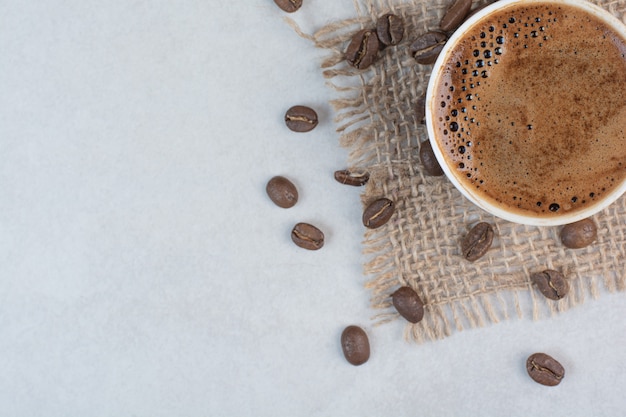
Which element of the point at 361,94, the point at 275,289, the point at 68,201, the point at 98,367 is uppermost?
the point at 361,94

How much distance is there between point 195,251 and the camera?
1.40 metres

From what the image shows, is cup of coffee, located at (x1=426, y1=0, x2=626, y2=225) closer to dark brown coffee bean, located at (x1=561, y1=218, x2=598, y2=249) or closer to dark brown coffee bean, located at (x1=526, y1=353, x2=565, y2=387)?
dark brown coffee bean, located at (x1=561, y1=218, x2=598, y2=249)

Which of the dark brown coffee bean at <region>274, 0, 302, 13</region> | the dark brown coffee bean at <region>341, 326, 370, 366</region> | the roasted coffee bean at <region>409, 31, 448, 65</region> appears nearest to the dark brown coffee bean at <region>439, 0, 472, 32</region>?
the roasted coffee bean at <region>409, 31, 448, 65</region>

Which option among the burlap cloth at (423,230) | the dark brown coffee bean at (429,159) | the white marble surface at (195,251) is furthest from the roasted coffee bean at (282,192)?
the dark brown coffee bean at (429,159)

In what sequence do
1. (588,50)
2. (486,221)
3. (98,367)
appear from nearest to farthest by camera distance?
(588,50), (486,221), (98,367)

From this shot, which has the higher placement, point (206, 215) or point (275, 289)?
point (206, 215)

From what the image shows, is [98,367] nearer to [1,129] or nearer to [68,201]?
[68,201]

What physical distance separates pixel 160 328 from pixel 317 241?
403mm

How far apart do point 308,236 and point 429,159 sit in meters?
0.30

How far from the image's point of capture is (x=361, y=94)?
134 cm

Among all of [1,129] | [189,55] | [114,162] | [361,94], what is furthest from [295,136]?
[1,129]

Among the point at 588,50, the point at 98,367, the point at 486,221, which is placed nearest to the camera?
the point at 588,50

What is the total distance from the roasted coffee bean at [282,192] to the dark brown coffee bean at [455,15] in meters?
0.44

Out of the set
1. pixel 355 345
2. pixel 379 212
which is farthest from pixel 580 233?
pixel 355 345
